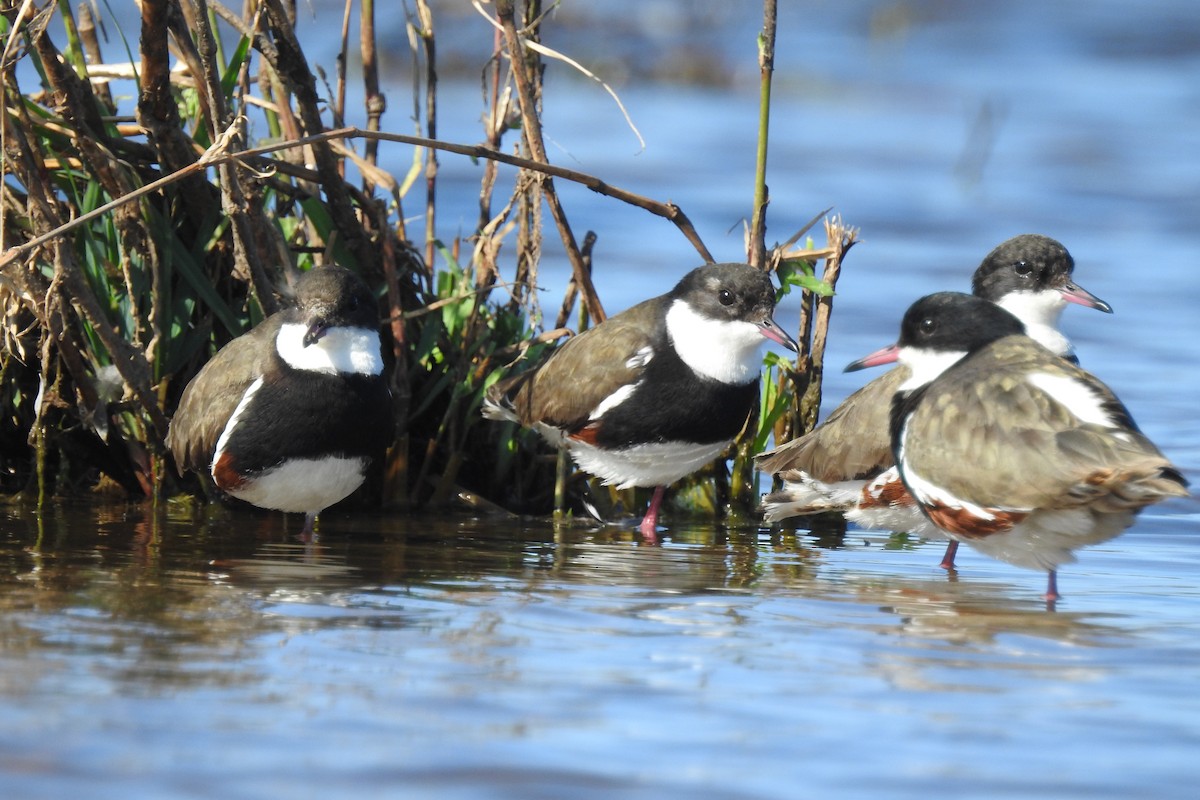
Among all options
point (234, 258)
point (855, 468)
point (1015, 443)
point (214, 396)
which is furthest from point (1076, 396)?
point (234, 258)

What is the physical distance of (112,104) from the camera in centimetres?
748

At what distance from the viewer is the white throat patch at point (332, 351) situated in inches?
258

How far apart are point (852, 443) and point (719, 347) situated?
2.40 feet

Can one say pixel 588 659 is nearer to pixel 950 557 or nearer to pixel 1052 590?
pixel 1052 590

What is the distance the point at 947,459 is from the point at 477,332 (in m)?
2.59

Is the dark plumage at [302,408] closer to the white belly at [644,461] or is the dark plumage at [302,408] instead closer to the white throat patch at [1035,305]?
the white belly at [644,461]

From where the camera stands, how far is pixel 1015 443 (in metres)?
5.61

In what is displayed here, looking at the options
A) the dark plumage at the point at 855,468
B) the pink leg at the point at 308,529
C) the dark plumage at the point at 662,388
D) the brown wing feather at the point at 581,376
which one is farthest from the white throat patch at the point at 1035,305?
the pink leg at the point at 308,529

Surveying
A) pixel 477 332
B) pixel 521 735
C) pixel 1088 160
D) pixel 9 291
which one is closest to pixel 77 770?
pixel 521 735

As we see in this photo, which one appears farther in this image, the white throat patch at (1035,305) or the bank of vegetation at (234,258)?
the white throat patch at (1035,305)

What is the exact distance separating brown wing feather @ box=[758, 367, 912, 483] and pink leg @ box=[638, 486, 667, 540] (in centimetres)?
55

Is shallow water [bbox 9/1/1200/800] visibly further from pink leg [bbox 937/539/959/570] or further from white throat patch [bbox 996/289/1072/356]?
white throat patch [bbox 996/289/1072/356]

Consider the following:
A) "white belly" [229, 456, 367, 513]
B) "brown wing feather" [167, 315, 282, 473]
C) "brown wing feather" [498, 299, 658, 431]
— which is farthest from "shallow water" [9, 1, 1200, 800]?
"brown wing feather" [498, 299, 658, 431]

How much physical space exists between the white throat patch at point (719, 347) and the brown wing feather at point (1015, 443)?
1.17 meters
